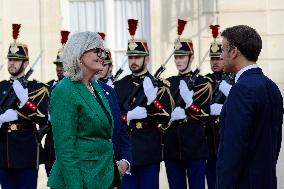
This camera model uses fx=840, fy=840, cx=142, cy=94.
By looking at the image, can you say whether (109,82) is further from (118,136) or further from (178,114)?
(118,136)

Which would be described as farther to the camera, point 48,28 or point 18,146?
point 48,28

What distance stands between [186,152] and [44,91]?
1483mm

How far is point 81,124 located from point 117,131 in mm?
624

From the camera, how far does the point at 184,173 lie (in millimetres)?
8125

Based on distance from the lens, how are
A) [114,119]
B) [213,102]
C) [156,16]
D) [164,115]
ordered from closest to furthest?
[114,119] → [164,115] → [213,102] → [156,16]

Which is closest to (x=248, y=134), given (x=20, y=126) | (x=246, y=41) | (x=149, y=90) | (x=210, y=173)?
(x=246, y=41)

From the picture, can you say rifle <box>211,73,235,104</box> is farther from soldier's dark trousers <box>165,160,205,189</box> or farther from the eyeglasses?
the eyeglasses

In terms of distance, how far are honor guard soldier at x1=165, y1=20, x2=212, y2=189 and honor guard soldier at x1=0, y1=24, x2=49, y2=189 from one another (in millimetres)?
1258

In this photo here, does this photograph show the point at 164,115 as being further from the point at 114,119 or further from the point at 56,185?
the point at 56,185

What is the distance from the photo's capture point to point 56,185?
15.2 ft

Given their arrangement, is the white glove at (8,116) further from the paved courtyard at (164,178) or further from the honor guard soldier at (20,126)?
the paved courtyard at (164,178)

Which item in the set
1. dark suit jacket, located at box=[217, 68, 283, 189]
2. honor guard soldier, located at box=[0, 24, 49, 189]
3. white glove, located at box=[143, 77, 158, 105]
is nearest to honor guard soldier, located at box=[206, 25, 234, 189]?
white glove, located at box=[143, 77, 158, 105]

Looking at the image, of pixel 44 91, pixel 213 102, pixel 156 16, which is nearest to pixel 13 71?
pixel 44 91

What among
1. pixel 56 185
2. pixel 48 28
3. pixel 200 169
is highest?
pixel 48 28
